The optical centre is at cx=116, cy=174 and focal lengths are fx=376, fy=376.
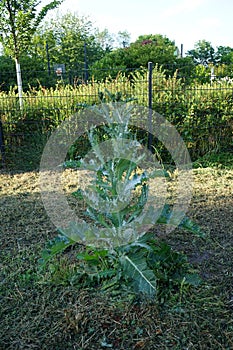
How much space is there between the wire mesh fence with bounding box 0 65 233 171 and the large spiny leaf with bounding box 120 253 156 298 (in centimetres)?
371

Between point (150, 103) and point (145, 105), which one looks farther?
point (145, 105)

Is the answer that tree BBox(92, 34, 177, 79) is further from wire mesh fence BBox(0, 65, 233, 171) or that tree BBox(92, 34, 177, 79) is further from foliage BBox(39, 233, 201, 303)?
foliage BBox(39, 233, 201, 303)

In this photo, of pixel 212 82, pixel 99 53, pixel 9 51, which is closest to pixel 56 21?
pixel 99 53

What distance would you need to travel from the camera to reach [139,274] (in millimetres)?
2389

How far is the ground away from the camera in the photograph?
2.21 metres

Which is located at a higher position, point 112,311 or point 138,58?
point 138,58

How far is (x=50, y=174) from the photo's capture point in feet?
19.4

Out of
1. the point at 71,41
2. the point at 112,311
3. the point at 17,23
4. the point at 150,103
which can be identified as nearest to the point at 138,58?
the point at 17,23

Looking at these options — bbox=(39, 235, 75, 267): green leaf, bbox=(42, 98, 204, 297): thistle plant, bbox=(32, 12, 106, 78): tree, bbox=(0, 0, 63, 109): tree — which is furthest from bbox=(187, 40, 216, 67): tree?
bbox=(39, 235, 75, 267): green leaf

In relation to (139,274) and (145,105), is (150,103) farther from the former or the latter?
(139,274)

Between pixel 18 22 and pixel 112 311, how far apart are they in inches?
228

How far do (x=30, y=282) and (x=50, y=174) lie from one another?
10.5ft

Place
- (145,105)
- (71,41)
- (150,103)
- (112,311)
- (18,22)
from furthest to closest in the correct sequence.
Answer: (71,41) < (18,22) < (145,105) < (150,103) < (112,311)

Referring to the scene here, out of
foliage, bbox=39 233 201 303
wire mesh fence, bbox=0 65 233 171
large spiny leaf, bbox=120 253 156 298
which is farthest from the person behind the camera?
wire mesh fence, bbox=0 65 233 171
